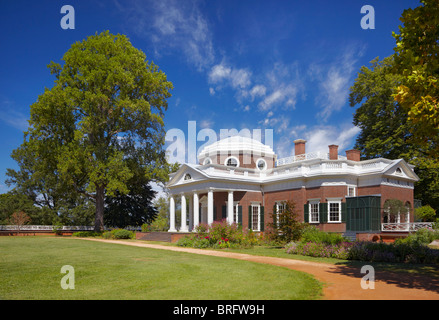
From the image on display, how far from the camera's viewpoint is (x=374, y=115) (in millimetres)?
36594

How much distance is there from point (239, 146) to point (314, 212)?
12452 millimetres

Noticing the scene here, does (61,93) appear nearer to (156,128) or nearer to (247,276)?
(156,128)

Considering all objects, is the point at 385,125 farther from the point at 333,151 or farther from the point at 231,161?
the point at 231,161

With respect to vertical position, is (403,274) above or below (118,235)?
above

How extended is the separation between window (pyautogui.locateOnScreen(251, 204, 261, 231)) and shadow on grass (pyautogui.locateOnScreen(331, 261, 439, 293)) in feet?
58.2

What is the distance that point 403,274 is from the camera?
11.1 metres

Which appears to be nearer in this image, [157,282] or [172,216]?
[157,282]

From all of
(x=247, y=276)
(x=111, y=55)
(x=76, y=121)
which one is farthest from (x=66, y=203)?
(x=247, y=276)

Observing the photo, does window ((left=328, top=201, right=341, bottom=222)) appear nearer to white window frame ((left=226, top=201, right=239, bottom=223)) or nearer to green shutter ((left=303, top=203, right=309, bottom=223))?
green shutter ((left=303, top=203, right=309, bottom=223))

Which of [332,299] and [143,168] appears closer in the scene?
[332,299]

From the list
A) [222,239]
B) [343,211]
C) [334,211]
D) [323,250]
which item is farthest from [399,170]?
[222,239]

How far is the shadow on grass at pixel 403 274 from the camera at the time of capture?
945 centimetres

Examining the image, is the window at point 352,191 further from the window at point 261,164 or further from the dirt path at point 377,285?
the dirt path at point 377,285

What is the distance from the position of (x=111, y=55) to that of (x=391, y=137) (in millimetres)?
29427
